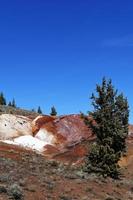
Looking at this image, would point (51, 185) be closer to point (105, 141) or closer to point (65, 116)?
point (105, 141)

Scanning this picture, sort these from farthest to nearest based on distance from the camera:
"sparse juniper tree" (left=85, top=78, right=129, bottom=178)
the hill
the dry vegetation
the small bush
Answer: "sparse juniper tree" (left=85, top=78, right=129, bottom=178) < the hill < the dry vegetation < the small bush

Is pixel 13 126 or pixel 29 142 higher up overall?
pixel 13 126

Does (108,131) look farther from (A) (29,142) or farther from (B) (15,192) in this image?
(A) (29,142)

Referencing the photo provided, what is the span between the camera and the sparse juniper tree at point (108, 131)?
4547 centimetres

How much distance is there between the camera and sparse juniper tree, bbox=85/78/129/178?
4547 cm

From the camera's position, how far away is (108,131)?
46594 mm

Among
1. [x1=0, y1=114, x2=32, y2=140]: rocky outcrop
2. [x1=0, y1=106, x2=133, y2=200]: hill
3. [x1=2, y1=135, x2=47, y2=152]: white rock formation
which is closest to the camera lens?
[x1=0, y1=106, x2=133, y2=200]: hill

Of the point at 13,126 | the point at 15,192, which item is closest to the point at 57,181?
the point at 15,192

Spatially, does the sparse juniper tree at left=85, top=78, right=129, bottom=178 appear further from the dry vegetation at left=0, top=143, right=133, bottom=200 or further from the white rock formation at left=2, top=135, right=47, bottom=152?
the white rock formation at left=2, top=135, right=47, bottom=152

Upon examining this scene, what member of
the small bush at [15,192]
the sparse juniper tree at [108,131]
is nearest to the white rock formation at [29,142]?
the sparse juniper tree at [108,131]

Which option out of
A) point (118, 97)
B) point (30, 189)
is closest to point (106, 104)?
point (118, 97)

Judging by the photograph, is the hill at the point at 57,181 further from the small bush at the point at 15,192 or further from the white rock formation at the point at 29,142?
the white rock formation at the point at 29,142

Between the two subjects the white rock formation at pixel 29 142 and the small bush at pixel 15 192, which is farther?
the white rock formation at pixel 29 142

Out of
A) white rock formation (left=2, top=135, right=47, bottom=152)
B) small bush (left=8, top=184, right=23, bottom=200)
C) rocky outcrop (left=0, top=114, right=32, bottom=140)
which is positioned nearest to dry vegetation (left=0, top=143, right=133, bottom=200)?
small bush (left=8, top=184, right=23, bottom=200)
